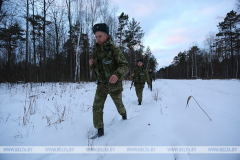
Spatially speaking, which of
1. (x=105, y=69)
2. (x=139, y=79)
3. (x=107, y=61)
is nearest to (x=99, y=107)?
(x=105, y=69)

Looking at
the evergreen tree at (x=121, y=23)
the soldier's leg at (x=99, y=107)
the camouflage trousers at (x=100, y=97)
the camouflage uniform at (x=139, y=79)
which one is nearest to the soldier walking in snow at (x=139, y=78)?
the camouflage uniform at (x=139, y=79)

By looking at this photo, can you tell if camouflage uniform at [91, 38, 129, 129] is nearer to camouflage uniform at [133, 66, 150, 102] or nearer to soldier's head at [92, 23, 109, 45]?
soldier's head at [92, 23, 109, 45]

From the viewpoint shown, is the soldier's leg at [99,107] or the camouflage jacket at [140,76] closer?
the soldier's leg at [99,107]

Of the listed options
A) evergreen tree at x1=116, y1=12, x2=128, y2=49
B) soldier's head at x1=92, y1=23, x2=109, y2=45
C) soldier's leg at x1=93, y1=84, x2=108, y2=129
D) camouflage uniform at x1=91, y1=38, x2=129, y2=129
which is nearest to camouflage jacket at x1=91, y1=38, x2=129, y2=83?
camouflage uniform at x1=91, y1=38, x2=129, y2=129

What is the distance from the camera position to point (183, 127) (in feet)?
6.42

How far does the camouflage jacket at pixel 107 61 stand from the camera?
202cm

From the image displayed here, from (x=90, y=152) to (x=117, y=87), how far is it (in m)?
1.17

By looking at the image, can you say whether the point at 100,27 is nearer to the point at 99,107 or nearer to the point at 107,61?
the point at 107,61

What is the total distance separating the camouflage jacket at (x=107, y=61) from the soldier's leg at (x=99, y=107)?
21 cm

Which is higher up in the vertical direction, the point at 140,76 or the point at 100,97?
the point at 140,76

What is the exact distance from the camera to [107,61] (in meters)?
2.02

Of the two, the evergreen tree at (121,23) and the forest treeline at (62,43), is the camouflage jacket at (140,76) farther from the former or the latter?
the evergreen tree at (121,23)

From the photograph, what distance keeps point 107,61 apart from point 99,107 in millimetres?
940

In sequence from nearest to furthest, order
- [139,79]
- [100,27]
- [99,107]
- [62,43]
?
[100,27]
[99,107]
[139,79]
[62,43]
